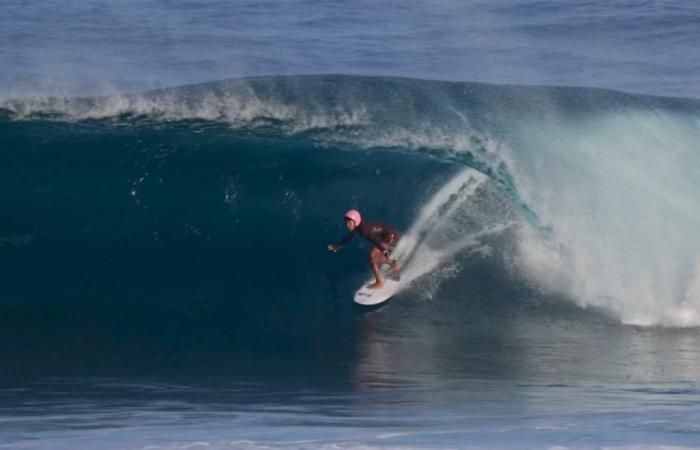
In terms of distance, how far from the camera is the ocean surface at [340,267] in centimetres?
873

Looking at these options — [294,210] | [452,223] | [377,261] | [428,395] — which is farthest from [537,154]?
[428,395]

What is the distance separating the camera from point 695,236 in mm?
13727

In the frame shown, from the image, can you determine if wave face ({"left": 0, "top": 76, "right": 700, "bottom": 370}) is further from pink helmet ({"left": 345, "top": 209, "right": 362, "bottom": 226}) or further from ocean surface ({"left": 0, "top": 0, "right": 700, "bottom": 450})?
pink helmet ({"left": 345, "top": 209, "right": 362, "bottom": 226})

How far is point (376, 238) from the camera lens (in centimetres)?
1202

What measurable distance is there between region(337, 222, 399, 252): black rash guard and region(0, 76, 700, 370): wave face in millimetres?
744

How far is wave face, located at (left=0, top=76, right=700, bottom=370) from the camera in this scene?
12547 millimetres

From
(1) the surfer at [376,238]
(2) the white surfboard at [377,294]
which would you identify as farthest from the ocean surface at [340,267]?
A: (1) the surfer at [376,238]

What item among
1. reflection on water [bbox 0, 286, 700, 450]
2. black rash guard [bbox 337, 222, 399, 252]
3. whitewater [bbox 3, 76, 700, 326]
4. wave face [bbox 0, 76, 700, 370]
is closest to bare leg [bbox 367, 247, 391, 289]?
black rash guard [bbox 337, 222, 399, 252]

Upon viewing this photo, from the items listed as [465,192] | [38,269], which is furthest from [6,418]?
[465,192]

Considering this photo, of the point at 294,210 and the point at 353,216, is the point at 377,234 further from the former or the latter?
the point at 294,210

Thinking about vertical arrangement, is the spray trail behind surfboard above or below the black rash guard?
above

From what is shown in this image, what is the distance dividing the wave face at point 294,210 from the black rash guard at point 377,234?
0.74 m

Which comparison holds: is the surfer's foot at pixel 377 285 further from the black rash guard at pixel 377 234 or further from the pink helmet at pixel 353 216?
the pink helmet at pixel 353 216

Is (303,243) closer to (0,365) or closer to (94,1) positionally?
(0,365)
